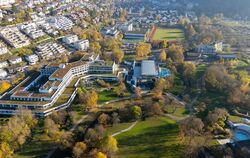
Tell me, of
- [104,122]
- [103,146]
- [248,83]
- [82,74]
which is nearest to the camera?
[103,146]

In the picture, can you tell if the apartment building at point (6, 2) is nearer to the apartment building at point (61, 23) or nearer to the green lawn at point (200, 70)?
the apartment building at point (61, 23)

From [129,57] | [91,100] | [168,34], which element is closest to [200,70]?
[129,57]

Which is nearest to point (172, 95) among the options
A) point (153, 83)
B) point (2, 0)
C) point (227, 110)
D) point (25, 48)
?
point (153, 83)

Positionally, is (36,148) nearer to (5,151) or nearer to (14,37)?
(5,151)

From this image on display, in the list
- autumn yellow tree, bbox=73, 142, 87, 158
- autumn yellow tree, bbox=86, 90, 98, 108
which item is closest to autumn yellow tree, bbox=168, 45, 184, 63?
autumn yellow tree, bbox=86, 90, 98, 108

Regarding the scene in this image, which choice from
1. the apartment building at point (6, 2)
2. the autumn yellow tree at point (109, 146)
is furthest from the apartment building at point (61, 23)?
the autumn yellow tree at point (109, 146)

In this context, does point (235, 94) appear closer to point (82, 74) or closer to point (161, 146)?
point (161, 146)
